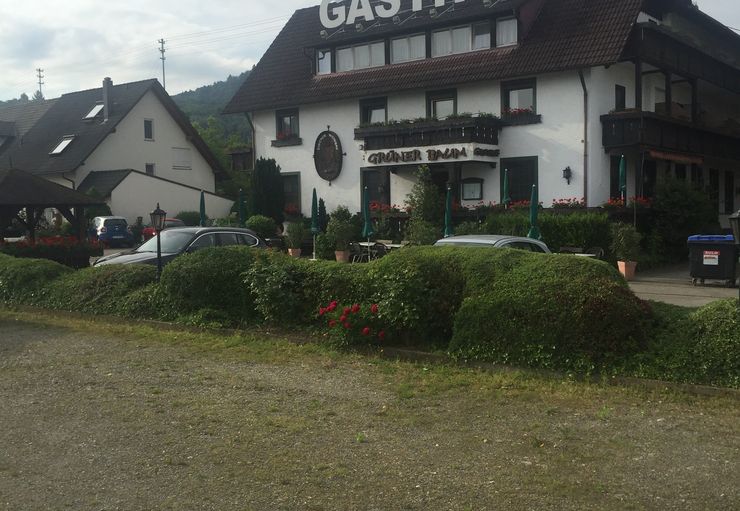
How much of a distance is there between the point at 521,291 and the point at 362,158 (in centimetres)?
2321

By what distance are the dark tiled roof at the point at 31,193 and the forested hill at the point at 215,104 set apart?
58.0 m

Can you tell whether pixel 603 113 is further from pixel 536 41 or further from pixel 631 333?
pixel 631 333

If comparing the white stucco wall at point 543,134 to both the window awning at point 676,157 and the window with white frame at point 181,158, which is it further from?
the window with white frame at point 181,158

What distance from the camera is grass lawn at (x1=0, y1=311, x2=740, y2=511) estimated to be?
559 centimetres

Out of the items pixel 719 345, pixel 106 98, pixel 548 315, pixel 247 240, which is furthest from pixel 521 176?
pixel 106 98

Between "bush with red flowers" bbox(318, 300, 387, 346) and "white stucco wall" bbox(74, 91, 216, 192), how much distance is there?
38269 mm

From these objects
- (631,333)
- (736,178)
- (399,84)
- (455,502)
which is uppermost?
(399,84)

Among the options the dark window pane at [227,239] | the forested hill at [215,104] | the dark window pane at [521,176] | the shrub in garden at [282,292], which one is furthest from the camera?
the forested hill at [215,104]

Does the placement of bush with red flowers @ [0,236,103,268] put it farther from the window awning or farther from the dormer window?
the dormer window

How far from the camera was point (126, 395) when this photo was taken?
855cm

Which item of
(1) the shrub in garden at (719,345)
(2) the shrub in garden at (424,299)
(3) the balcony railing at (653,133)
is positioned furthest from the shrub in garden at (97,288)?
(3) the balcony railing at (653,133)

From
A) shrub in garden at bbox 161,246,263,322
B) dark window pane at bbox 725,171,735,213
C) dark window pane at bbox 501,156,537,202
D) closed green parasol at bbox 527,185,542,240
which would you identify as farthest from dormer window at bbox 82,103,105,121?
shrub in garden at bbox 161,246,263,322

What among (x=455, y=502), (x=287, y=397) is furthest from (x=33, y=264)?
(x=455, y=502)

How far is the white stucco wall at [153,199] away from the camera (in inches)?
1657
